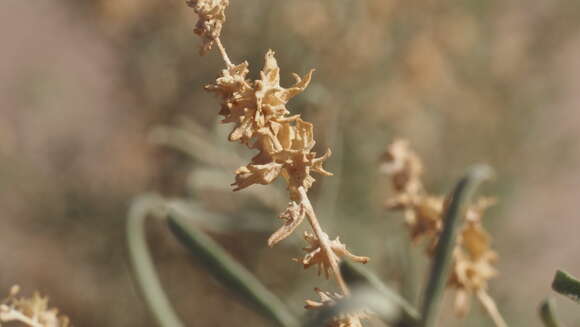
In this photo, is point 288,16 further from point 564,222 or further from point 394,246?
point 564,222

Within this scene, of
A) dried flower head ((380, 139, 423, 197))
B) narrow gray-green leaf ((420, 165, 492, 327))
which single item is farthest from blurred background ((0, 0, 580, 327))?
narrow gray-green leaf ((420, 165, 492, 327))

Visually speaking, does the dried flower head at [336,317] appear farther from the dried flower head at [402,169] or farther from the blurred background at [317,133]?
the blurred background at [317,133]

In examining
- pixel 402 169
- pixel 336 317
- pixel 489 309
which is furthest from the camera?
pixel 402 169

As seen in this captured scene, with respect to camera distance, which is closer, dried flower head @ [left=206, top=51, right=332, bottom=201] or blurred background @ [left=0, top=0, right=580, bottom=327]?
dried flower head @ [left=206, top=51, right=332, bottom=201]

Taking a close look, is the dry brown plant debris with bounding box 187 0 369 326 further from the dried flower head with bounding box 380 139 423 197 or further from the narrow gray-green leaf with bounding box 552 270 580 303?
the dried flower head with bounding box 380 139 423 197

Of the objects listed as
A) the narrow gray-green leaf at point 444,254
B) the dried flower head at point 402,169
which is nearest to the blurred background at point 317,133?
the dried flower head at point 402,169

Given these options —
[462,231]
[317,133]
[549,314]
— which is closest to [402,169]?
[462,231]

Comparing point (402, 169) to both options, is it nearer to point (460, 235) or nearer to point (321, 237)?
point (460, 235)
